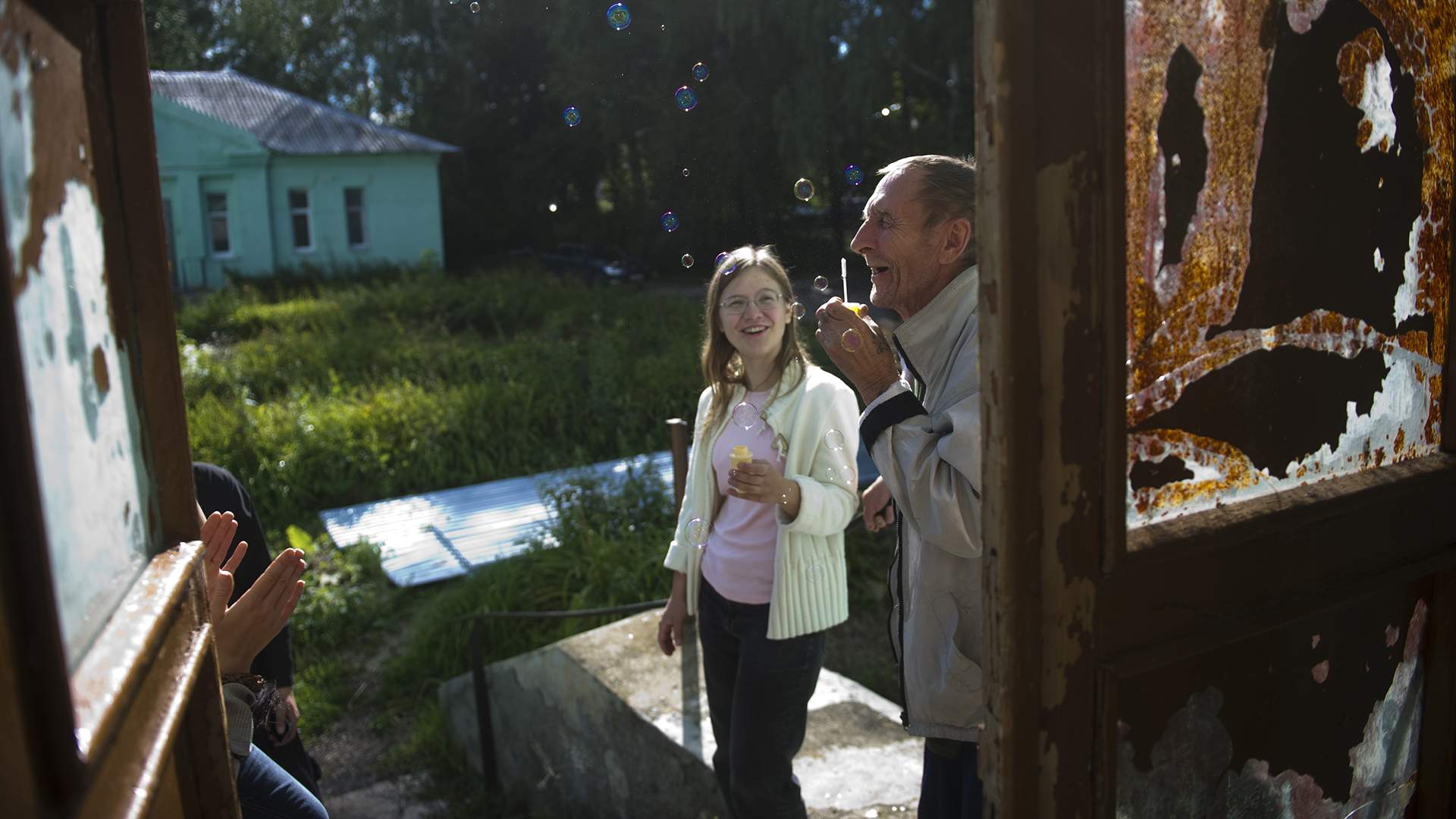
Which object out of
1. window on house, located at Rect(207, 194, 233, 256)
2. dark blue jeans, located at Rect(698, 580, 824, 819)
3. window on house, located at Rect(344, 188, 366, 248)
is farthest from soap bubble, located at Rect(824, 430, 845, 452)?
window on house, located at Rect(344, 188, 366, 248)

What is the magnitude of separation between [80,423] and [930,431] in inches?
56.7

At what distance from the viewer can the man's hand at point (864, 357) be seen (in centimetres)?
215

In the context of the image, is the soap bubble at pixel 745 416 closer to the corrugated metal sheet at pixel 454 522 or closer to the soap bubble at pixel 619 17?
the soap bubble at pixel 619 17

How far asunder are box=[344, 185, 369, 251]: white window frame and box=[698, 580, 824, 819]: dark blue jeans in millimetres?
26772

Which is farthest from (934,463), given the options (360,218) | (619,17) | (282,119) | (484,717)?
(282,119)

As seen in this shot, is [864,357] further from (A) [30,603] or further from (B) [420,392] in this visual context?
(B) [420,392]

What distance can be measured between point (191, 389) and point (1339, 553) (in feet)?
40.9

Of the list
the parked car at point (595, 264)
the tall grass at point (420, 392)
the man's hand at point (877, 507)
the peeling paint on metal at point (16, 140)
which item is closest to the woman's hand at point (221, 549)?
the peeling paint on metal at point (16, 140)

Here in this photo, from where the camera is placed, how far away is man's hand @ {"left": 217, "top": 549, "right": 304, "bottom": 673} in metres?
2.19

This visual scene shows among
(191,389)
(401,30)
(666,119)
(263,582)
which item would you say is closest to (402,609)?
(263,582)

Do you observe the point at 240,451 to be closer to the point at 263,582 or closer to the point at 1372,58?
the point at 263,582

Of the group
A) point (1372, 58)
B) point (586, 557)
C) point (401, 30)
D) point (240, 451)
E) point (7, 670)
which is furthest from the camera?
point (401, 30)

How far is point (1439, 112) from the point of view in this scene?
5.72 ft

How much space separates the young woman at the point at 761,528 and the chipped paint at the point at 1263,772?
1402 millimetres
